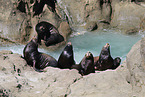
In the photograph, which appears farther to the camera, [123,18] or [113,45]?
[123,18]

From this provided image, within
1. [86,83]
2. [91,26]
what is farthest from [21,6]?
[86,83]

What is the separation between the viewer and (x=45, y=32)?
963cm

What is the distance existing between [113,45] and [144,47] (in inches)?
238

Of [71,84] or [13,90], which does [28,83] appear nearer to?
[13,90]

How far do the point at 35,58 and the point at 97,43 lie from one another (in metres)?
3.32

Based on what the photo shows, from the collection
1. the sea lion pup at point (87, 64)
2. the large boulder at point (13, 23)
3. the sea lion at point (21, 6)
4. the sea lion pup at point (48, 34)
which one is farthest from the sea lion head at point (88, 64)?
the sea lion at point (21, 6)

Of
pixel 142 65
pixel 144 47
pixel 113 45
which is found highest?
pixel 144 47

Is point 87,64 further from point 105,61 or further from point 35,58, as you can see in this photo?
point 35,58

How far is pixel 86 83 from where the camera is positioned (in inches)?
161

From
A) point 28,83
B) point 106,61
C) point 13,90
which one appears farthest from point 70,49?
point 13,90

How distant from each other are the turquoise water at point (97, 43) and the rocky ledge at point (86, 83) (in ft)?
12.5

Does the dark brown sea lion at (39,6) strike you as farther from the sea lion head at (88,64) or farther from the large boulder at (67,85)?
the large boulder at (67,85)

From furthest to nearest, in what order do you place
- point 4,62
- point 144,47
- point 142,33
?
point 142,33, point 4,62, point 144,47

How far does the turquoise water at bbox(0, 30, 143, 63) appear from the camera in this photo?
29.4 ft
